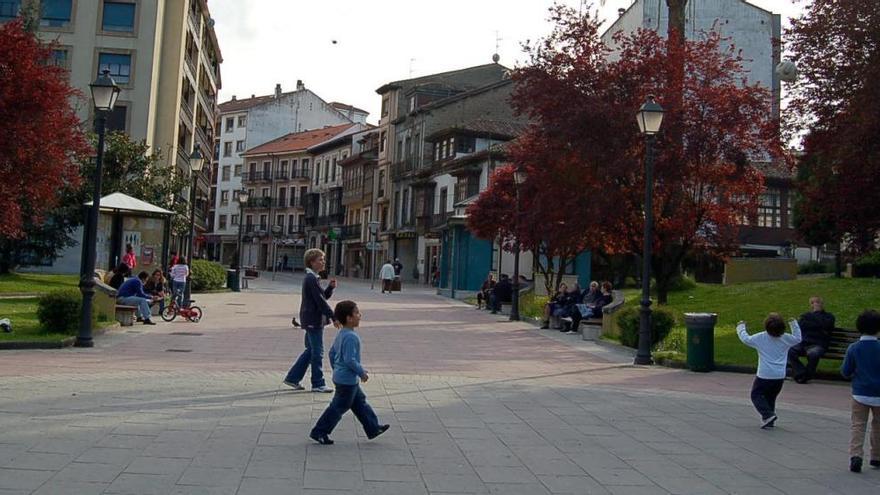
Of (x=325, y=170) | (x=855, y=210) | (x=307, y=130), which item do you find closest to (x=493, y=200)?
(x=855, y=210)

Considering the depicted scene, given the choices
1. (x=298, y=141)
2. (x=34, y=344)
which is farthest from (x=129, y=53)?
(x=298, y=141)

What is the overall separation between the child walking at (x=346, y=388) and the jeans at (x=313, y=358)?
2692 millimetres

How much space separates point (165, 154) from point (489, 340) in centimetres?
3375

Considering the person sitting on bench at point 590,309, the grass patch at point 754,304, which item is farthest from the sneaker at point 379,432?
the person sitting on bench at point 590,309

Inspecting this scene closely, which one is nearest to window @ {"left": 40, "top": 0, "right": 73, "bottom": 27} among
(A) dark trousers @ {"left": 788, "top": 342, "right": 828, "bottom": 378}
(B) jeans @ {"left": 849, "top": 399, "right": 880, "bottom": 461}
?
(A) dark trousers @ {"left": 788, "top": 342, "right": 828, "bottom": 378}

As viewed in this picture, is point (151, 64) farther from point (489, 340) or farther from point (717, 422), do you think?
point (717, 422)

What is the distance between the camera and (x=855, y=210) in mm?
16000

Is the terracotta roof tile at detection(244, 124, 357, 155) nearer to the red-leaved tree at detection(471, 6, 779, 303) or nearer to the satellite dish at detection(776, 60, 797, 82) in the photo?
the red-leaved tree at detection(471, 6, 779, 303)

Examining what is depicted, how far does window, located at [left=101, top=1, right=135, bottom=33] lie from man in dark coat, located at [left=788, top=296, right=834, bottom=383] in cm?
4008

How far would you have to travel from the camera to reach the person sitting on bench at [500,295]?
28609 millimetres

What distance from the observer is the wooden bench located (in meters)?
17.9

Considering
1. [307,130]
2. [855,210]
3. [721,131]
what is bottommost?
[855,210]

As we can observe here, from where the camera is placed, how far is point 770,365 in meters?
8.88

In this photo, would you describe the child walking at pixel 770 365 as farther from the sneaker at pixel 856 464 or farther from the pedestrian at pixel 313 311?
the pedestrian at pixel 313 311
